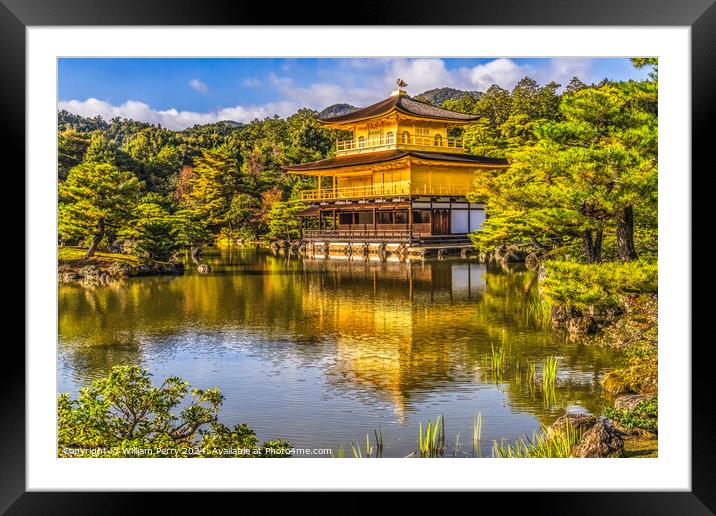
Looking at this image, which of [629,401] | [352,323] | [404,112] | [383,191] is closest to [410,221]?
[383,191]

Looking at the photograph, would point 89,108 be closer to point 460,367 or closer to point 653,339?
point 460,367

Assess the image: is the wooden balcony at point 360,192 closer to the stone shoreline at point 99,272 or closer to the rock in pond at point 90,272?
the stone shoreline at point 99,272

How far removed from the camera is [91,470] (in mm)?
4113

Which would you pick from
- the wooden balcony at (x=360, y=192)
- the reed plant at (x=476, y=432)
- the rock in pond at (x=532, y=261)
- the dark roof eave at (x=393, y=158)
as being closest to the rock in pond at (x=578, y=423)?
the reed plant at (x=476, y=432)

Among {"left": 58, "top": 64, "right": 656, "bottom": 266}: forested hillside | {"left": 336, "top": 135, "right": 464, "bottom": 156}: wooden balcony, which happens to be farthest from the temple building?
{"left": 58, "top": 64, "right": 656, "bottom": 266}: forested hillside

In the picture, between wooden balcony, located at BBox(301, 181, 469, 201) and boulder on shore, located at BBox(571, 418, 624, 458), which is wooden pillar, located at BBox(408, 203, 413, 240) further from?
boulder on shore, located at BBox(571, 418, 624, 458)

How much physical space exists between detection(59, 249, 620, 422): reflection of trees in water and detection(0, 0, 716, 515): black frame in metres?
1.60

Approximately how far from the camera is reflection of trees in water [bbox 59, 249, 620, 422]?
250 inches

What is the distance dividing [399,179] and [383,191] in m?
0.72

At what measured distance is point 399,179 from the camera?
1925 cm

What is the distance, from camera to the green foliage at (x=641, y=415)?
441cm
